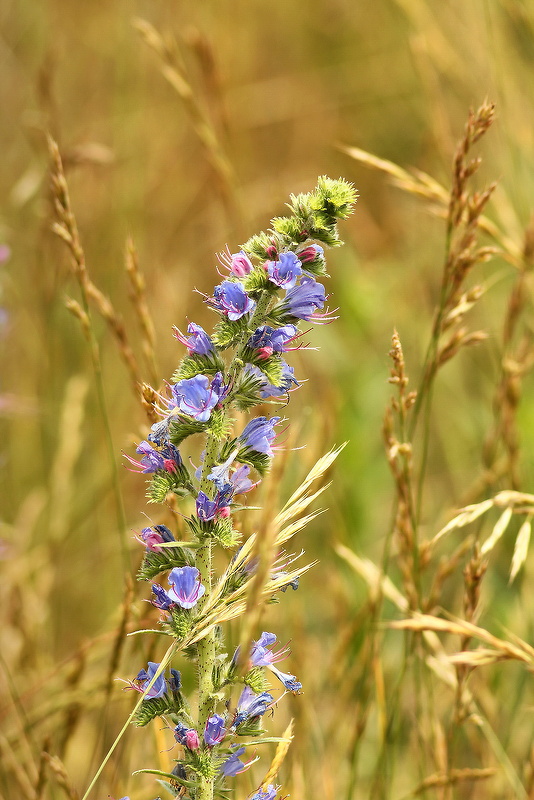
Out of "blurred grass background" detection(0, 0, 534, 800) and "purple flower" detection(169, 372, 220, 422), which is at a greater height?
"blurred grass background" detection(0, 0, 534, 800)

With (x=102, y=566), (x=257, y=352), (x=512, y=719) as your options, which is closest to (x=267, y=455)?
(x=257, y=352)

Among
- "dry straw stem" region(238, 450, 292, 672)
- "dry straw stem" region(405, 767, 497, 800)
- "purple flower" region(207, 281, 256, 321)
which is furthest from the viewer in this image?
"dry straw stem" region(405, 767, 497, 800)

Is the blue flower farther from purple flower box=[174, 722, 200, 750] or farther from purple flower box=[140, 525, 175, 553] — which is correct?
purple flower box=[140, 525, 175, 553]

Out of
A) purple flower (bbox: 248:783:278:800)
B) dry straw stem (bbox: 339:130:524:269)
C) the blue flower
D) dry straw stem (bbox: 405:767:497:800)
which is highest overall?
dry straw stem (bbox: 339:130:524:269)

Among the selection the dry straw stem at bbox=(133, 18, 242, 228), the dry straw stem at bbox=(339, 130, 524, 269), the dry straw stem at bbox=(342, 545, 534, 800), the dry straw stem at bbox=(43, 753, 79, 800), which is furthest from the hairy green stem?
the dry straw stem at bbox=(133, 18, 242, 228)

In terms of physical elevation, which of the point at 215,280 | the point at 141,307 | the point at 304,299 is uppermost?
the point at 215,280

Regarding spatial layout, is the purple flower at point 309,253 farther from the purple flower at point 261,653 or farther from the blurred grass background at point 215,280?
the purple flower at point 261,653

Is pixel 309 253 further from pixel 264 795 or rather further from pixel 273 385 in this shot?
pixel 264 795

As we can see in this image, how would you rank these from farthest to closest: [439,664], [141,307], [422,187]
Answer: [422,187] → [439,664] → [141,307]

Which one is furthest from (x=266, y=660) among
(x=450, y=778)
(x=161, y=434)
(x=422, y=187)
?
(x=422, y=187)
